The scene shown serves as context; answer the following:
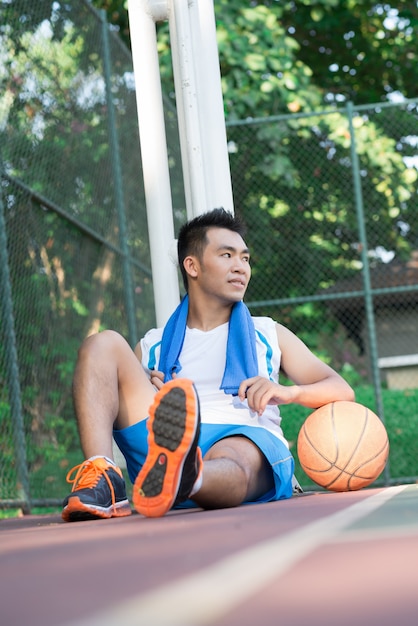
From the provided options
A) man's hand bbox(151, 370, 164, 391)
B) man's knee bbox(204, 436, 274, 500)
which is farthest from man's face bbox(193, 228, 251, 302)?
man's knee bbox(204, 436, 274, 500)

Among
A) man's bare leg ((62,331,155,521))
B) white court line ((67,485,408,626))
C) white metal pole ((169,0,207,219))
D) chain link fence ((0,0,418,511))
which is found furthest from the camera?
chain link fence ((0,0,418,511))

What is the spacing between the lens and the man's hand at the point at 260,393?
357 cm

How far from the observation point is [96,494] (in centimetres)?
331

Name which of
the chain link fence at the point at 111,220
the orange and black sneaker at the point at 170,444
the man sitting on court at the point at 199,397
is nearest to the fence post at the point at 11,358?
the chain link fence at the point at 111,220

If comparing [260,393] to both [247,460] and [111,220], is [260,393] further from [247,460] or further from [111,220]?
Answer: [111,220]

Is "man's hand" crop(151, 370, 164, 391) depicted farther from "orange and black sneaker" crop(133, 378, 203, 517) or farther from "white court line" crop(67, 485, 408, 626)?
"white court line" crop(67, 485, 408, 626)

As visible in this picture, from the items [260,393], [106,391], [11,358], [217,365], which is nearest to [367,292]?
[11,358]

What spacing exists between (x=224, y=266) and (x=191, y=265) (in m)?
0.19

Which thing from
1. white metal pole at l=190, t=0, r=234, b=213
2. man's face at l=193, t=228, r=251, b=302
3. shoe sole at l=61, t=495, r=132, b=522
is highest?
white metal pole at l=190, t=0, r=234, b=213

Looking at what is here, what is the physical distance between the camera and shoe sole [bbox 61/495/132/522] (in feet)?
10.8

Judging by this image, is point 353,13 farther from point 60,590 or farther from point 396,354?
point 60,590

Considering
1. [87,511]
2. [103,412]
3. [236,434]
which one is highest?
[103,412]

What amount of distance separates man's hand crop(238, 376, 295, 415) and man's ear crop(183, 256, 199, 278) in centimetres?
75

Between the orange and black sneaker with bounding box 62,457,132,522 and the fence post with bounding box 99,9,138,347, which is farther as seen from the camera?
the fence post with bounding box 99,9,138,347
